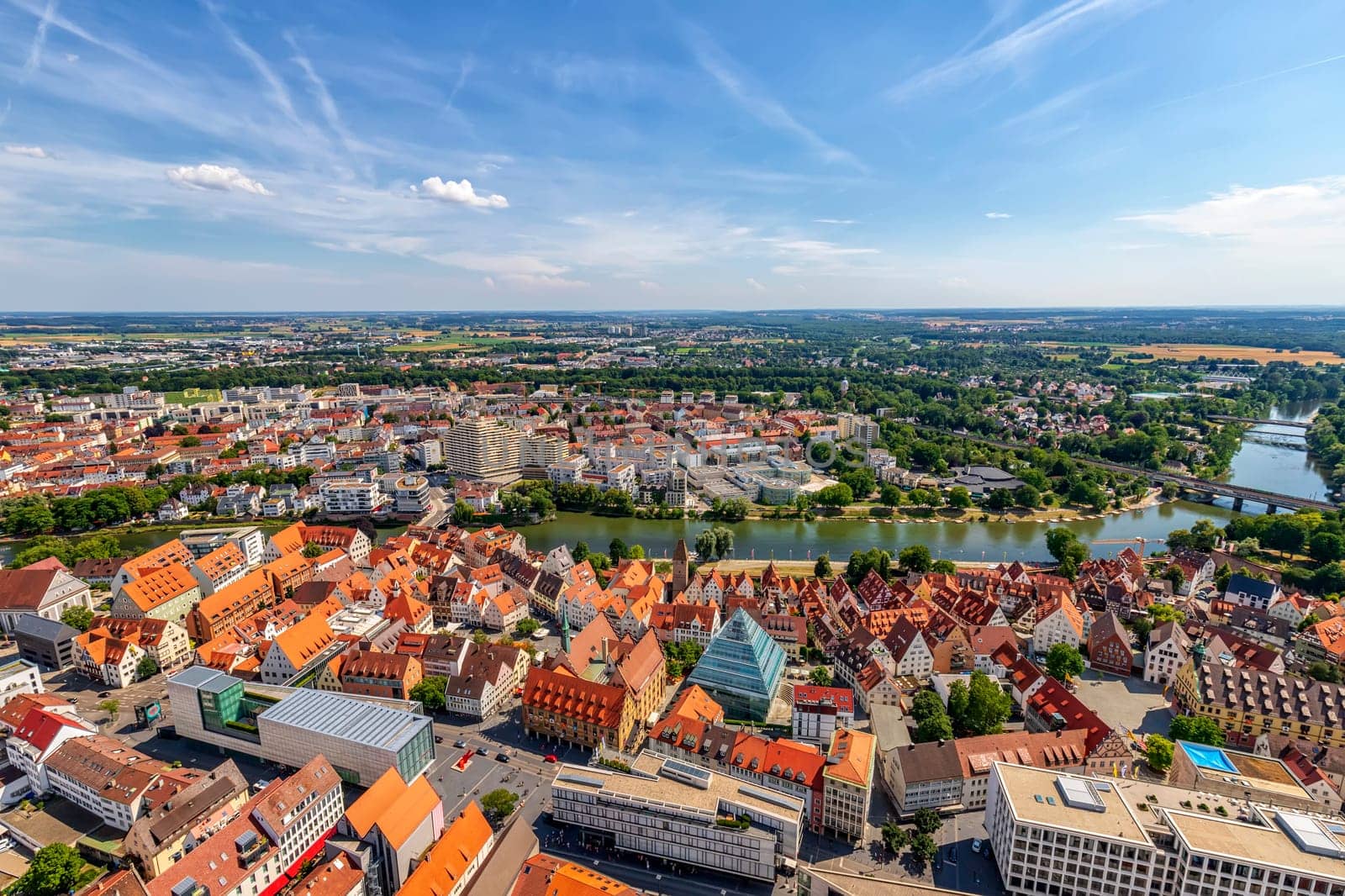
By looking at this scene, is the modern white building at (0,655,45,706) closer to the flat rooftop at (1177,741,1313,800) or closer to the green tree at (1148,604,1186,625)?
the flat rooftop at (1177,741,1313,800)

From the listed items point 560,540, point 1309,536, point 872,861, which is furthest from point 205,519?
point 1309,536

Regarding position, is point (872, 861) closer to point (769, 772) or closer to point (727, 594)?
point (769, 772)

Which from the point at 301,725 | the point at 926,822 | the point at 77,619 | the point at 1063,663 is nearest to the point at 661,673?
the point at 926,822

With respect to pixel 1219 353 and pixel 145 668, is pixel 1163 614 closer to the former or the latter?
pixel 145 668

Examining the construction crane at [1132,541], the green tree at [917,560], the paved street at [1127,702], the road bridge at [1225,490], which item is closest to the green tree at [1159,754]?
the paved street at [1127,702]

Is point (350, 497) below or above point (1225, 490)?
above

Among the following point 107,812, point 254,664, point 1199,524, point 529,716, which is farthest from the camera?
point 1199,524
